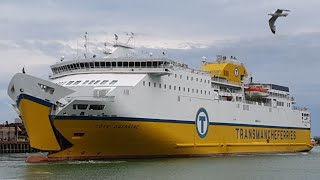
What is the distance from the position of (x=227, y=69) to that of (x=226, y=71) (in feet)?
0.77

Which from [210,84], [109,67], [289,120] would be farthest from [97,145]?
[289,120]

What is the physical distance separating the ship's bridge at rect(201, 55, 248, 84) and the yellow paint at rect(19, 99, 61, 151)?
14.3 meters

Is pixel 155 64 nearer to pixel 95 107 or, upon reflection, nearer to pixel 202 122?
pixel 95 107

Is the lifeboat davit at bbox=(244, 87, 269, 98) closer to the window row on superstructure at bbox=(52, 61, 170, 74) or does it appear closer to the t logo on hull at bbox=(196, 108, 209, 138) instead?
the t logo on hull at bbox=(196, 108, 209, 138)

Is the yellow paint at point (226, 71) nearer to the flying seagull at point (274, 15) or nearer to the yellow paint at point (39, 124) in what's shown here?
the yellow paint at point (39, 124)

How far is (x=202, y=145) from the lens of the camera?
3325cm

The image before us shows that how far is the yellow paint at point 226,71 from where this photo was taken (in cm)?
3866

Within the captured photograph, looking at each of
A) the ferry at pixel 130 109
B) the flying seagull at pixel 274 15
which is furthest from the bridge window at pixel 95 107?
the flying seagull at pixel 274 15

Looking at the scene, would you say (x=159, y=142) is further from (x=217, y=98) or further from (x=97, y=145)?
(x=217, y=98)

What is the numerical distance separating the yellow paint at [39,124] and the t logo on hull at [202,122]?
30.9 feet

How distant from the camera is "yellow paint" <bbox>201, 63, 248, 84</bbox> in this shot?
38656 millimetres

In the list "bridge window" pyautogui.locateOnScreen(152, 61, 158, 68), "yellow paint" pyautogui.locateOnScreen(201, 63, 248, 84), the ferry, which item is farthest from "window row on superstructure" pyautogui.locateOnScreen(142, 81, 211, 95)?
"yellow paint" pyautogui.locateOnScreen(201, 63, 248, 84)

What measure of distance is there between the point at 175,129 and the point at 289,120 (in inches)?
680

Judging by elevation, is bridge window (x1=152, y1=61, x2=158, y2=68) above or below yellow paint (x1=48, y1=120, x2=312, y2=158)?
above
